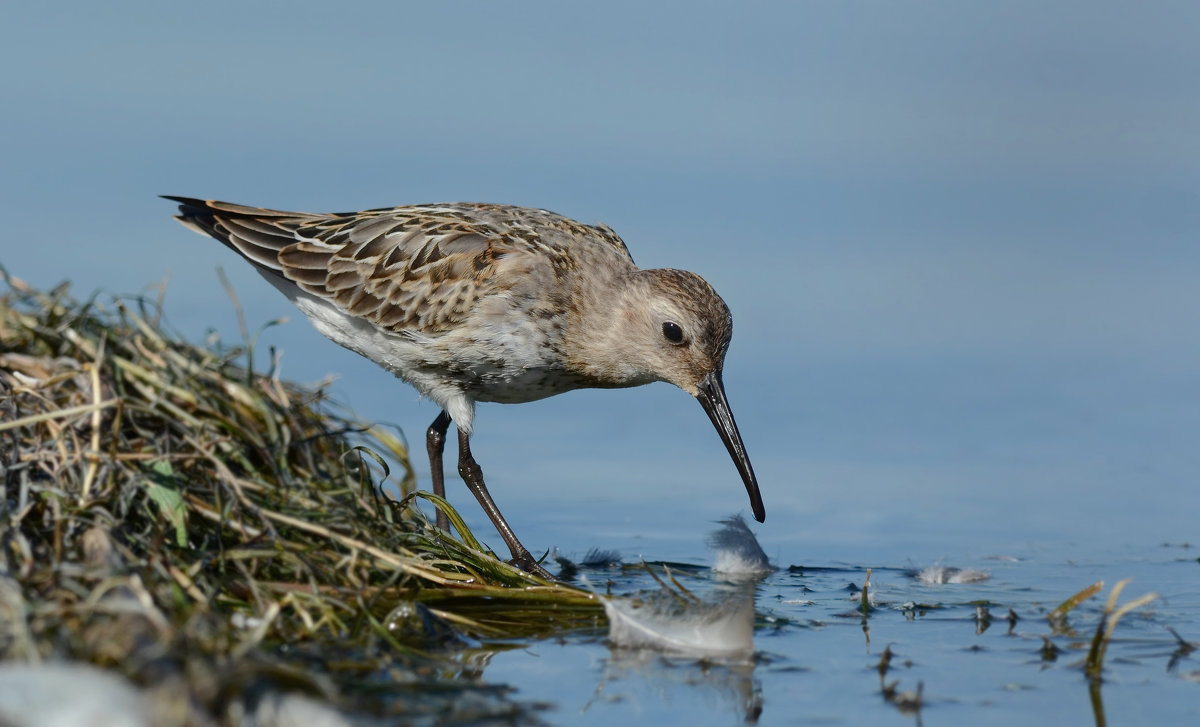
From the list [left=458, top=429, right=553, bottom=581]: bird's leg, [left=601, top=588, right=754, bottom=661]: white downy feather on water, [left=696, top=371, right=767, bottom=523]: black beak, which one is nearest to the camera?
[left=601, top=588, right=754, bottom=661]: white downy feather on water

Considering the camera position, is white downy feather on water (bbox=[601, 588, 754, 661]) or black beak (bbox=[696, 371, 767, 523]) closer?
white downy feather on water (bbox=[601, 588, 754, 661])

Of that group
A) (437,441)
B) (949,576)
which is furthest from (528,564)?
(949,576)

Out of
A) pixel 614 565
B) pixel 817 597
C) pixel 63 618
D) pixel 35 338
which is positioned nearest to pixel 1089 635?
pixel 817 597

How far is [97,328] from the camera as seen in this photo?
536cm

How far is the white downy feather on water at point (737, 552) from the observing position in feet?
21.9

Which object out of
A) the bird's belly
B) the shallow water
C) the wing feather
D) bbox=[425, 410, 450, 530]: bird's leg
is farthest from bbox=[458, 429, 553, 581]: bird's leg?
the wing feather

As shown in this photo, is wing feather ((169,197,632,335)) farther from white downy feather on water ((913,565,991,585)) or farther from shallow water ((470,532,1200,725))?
white downy feather on water ((913,565,991,585))

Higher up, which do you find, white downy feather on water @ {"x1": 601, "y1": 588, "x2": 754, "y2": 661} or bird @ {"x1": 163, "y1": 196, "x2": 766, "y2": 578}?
bird @ {"x1": 163, "y1": 196, "x2": 766, "y2": 578}

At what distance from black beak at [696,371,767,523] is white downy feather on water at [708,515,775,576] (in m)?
0.56

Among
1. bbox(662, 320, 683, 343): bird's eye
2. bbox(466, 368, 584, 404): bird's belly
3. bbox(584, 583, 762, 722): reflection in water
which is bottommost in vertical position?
bbox(584, 583, 762, 722): reflection in water

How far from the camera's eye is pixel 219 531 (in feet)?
15.4

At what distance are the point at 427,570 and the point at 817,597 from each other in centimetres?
201

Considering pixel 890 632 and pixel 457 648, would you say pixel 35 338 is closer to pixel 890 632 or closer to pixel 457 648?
pixel 457 648

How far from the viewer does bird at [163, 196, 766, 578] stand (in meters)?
7.23
